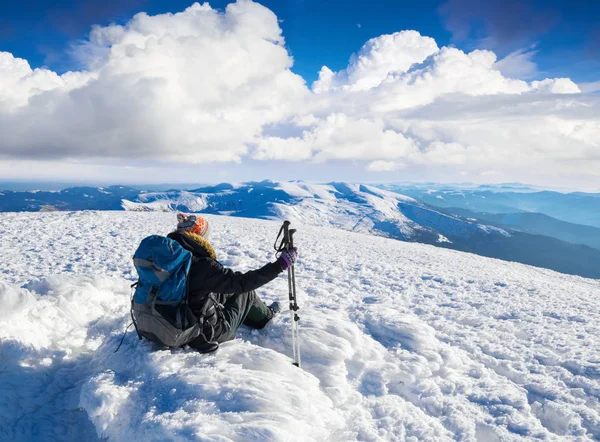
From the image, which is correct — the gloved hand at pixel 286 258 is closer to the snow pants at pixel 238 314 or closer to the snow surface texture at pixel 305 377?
the snow pants at pixel 238 314

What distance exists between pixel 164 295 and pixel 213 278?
2.26 feet

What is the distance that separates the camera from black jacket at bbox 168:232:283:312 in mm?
4578

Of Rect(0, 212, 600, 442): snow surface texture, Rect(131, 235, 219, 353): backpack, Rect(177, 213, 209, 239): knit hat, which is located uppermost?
Rect(177, 213, 209, 239): knit hat

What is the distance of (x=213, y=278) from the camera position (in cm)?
457

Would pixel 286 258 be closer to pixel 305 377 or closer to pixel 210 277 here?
pixel 210 277

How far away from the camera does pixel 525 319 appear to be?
29.7 ft

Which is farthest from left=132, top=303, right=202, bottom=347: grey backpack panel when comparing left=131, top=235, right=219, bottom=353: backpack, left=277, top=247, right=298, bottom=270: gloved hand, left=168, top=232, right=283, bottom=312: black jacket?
left=277, top=247, right=298, bottom=270: gloved hand

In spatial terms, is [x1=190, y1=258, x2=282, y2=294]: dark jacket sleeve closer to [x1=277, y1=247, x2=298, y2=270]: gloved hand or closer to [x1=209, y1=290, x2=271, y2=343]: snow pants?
[x1=277, y1=247, x2=298, y2=270]: gloved hand

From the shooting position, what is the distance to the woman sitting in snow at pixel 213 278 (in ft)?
15.0

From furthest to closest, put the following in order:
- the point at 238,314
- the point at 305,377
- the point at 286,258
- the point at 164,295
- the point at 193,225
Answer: the point at 238,314 < the point at 193,225 < the point at 286,258 < the point at 305,377 < the point at 164,295

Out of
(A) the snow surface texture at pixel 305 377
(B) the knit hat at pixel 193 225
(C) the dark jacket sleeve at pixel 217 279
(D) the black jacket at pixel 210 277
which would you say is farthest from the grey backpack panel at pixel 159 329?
(B) the knit hat at pixel 193 225

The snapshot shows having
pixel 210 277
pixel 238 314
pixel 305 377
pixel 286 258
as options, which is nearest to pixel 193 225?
pixel 210 277

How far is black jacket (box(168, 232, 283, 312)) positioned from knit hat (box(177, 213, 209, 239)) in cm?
28

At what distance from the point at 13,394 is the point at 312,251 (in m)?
15.8
